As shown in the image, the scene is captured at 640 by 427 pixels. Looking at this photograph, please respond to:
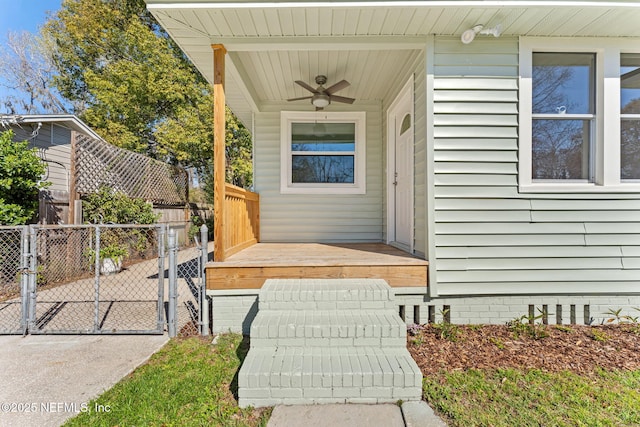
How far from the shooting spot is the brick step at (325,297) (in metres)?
2.51

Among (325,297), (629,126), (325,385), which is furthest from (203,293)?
(629,126)

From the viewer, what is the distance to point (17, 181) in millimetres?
4414

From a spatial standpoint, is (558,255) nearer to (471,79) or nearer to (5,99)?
(471,79)

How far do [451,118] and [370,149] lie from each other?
2051mm

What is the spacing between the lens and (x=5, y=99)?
46.3 ft

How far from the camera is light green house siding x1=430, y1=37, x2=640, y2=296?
9.78ft

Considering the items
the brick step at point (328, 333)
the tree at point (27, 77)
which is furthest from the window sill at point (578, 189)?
the tree at point (27, 77)

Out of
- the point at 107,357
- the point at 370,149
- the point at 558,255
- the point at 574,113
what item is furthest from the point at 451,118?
the point at 107,357

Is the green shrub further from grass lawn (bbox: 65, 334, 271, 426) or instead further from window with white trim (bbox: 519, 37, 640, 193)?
window with white trim (bbox: 519, 37, 640, 193)

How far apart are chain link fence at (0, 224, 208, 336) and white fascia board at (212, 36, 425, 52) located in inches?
73.9

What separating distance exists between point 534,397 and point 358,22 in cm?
321

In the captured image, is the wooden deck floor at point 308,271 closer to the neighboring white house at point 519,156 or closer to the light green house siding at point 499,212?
the neighboring white house at point 519,156

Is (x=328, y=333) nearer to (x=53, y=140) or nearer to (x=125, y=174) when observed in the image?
(x=125, y=174)

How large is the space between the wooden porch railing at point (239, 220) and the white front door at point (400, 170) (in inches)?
81.5
